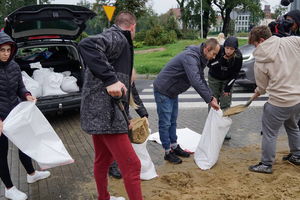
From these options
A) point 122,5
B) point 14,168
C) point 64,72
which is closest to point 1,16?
point 122,5

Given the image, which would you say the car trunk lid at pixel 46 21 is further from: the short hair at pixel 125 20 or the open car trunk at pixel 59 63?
the short hair at pixel 125 20

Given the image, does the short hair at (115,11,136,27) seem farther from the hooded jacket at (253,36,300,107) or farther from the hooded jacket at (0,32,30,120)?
the hooded jacket at (253,36,300,107)

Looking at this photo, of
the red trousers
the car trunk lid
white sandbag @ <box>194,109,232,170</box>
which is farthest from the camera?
the car trunk lid

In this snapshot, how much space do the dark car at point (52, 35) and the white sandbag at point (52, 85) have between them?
14 centimetres

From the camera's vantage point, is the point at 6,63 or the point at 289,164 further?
the point at 289,164

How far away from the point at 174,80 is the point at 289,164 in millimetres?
1844

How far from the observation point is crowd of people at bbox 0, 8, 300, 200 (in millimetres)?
2723

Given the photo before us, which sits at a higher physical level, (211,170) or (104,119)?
(104,119)

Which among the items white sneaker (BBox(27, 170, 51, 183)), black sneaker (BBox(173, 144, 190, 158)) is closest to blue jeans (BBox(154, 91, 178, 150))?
black sneaker (BBox(173, 144, 190, 158))

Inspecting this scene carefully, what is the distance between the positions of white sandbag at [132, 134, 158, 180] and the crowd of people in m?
0.56

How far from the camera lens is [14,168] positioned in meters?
4.57

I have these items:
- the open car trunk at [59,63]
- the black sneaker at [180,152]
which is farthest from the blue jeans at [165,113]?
the open car trunk at [59,63]

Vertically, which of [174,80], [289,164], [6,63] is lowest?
[289,164]

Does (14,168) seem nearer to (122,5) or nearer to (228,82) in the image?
(228,82)
